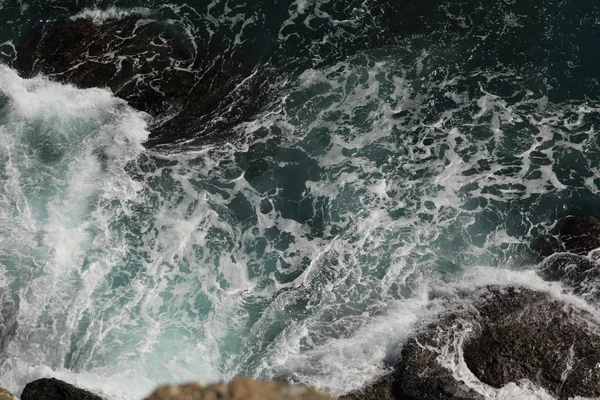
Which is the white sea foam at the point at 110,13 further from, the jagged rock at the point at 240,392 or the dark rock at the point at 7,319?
the jagged rock at the point at 240,392

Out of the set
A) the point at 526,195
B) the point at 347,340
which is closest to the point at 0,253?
the point at 347,340

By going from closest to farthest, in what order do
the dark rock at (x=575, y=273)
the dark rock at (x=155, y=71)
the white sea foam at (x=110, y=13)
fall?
1. the dark rock at (x=575, y=273)
2. the dark rock at (x=155, y=71)
3. the white sea foam at (x=110, y=13)

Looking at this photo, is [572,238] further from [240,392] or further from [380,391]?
[240,392]

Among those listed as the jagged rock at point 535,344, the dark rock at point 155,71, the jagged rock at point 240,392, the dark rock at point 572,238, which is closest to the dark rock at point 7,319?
the dark rock at point 155,71

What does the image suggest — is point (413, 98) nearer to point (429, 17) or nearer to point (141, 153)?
point (429, 17)

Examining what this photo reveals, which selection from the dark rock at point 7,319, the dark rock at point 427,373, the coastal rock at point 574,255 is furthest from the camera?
→ the coastal rock at point 574,255

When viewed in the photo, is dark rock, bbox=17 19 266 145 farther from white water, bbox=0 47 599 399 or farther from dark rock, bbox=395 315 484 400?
dark rock, bbox=395 315 484 400
